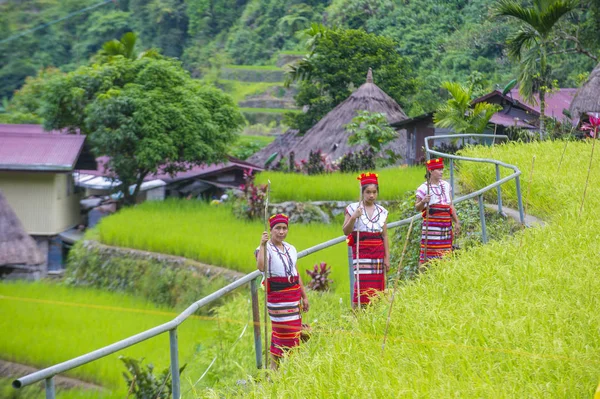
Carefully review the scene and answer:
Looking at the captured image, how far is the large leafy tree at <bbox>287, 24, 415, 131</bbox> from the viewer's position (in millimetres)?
29828

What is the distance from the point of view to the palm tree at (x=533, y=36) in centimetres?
1602

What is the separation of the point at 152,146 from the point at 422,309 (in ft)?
66.1

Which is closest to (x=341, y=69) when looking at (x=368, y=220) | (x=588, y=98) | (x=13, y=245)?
(x=588, y=98)

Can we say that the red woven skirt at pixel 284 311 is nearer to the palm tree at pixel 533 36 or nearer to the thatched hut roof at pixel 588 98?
the palm tree at pixel 533 36

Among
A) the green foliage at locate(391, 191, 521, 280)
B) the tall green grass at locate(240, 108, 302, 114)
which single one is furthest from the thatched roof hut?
the tall green grass at locate(240, 108, 302, 114)

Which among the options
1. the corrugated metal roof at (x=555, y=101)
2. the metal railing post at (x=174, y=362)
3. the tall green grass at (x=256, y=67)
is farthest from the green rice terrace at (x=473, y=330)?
the tall green grass at (x=256, y=67)

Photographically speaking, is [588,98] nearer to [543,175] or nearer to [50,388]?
[543,175]

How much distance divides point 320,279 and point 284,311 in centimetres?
735

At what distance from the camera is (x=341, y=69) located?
3012cm

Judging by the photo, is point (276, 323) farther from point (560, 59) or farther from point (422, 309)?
point (560, 59)

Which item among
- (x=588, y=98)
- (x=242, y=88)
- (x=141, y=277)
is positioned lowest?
(x=141, y=277)

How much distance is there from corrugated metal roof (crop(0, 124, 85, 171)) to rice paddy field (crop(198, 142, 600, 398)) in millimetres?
18618

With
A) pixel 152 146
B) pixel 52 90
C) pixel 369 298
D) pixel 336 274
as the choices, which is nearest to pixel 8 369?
pixel 336 274

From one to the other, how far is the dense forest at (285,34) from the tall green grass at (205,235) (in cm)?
471
